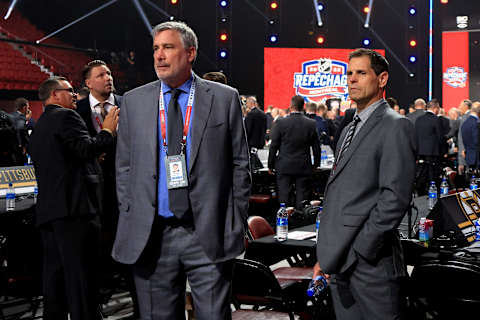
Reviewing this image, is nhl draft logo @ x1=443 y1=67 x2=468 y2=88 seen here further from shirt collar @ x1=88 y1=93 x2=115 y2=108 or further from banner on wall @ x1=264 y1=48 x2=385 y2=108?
shirt collar @ x1=88 y1=93 x2=115 y2=108

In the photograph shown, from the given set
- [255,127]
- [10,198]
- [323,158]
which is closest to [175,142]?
[10,198]

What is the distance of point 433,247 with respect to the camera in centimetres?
343

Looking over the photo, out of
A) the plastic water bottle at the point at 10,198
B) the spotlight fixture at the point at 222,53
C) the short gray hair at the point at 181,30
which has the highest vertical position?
the spotlight fixture at the point at 222,53

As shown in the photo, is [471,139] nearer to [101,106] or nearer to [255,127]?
[255,127]

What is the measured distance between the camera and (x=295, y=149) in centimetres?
714

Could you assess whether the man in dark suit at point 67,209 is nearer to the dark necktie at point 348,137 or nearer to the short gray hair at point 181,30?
the short gray hair at point 181,30

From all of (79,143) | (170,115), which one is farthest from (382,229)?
(79,143)

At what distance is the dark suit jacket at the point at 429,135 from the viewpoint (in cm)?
1012

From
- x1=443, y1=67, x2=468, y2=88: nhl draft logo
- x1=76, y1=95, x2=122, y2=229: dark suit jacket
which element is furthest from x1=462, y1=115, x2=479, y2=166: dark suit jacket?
x1=443, y1=67, x2=468, y2=88: nhl draft logo

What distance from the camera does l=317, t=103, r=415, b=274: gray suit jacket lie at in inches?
87.3

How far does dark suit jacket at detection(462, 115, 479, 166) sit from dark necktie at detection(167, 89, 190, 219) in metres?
8.13

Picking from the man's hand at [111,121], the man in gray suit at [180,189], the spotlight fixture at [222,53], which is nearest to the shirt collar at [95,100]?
the man's hand at [111,121]

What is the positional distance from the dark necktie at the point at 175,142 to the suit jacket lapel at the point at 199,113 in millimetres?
61

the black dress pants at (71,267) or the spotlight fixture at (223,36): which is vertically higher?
the spotlight fixture at (223,36)
